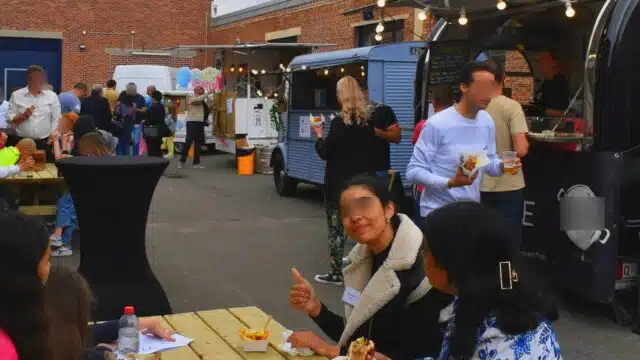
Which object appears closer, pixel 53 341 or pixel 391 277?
pixel 53 341

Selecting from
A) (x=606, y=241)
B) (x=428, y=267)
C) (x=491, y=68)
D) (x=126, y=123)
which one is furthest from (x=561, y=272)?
(x=126, y=123)

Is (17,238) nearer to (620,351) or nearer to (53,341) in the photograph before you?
(53,341)

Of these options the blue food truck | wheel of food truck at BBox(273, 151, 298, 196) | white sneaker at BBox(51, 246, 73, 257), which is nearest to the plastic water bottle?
white sneaker at BBox(51, 246, 73, 257)

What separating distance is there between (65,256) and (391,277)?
655cm

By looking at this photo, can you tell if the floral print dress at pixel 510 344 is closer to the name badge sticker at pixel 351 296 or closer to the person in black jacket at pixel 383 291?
the person in black jacket at pixel 383 291

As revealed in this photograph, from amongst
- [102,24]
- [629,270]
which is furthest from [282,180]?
[102,24]

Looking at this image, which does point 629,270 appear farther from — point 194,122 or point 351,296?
point 194,122

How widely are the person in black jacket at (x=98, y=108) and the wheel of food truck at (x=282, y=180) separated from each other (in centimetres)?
373

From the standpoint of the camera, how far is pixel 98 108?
16.7m

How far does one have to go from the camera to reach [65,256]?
9336 millimetres

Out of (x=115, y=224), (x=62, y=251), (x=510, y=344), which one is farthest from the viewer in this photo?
(x=62, y=251)

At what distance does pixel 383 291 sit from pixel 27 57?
110 feet

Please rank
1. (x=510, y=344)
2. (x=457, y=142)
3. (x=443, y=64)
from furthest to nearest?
1. (x=443, y=64)
2. (x=457, y=142)
3. (x=510, y=344)

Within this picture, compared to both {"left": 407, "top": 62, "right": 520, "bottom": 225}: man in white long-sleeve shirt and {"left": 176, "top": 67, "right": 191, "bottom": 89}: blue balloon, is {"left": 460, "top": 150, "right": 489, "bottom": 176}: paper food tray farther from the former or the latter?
{"left": 176, "top": 67, "right": 191, "bottom": 89}: blue balloon
